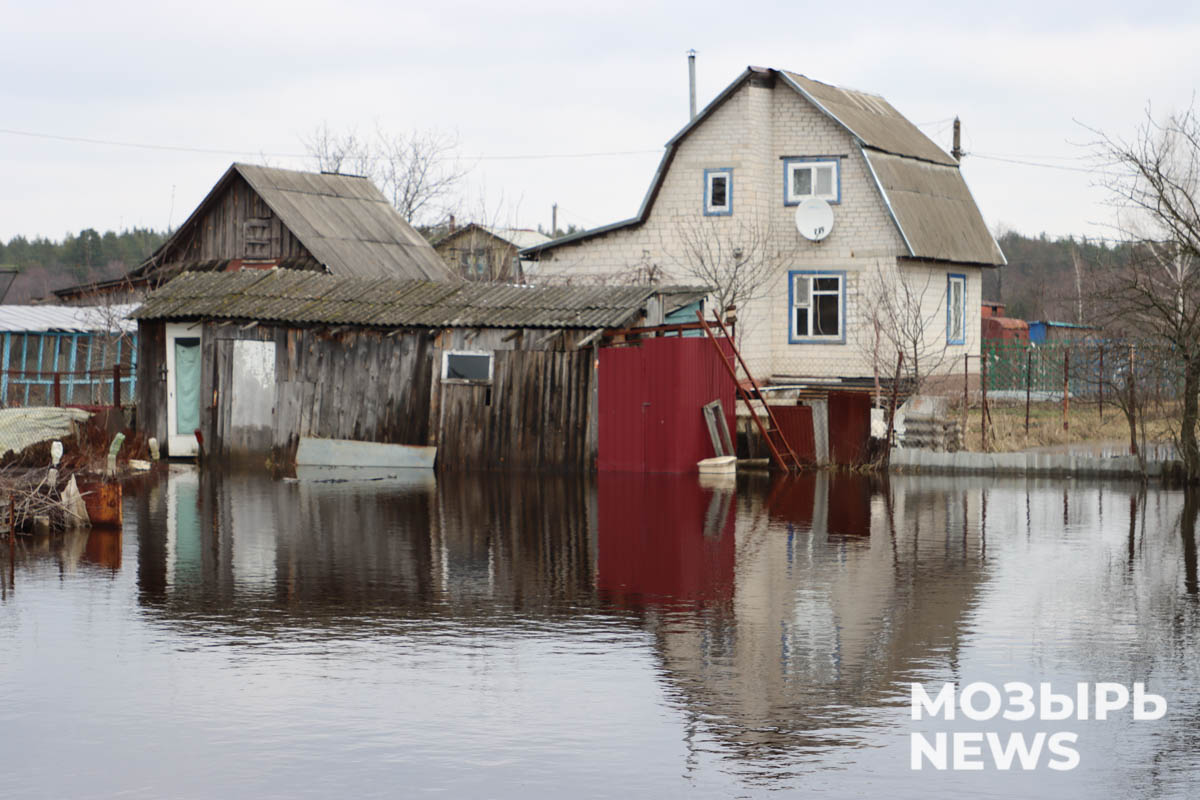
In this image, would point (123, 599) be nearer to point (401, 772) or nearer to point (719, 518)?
point (401, 772)

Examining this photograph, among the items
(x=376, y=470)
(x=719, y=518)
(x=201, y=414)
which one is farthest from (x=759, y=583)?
(x=201, y=414)

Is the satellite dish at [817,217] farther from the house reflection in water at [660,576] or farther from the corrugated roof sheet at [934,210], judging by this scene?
the house reflection in water at [660,576]

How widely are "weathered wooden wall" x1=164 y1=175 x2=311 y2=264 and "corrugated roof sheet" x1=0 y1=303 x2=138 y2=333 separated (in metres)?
2.49

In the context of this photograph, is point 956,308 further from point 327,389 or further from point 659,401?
point 327,389

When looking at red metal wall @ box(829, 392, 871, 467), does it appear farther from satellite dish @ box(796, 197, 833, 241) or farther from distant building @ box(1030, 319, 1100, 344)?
distant building @ box(1030, 319, 1100, 344)

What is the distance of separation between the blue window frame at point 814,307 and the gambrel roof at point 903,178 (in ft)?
7.76

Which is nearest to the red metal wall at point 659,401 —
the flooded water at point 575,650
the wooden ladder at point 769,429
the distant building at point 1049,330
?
the wooden ladder at point 769,429

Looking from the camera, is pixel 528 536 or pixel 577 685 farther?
pixel 528 536

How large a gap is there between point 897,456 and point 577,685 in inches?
679

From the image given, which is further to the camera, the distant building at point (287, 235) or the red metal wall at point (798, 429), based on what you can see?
the distant building at point (287, 235)

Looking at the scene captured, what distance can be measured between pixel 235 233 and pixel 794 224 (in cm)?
1558

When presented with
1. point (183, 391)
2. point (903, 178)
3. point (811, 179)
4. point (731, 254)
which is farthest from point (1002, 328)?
point (183, 391)

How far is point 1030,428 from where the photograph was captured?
99.7ft

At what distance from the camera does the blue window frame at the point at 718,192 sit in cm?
3875
